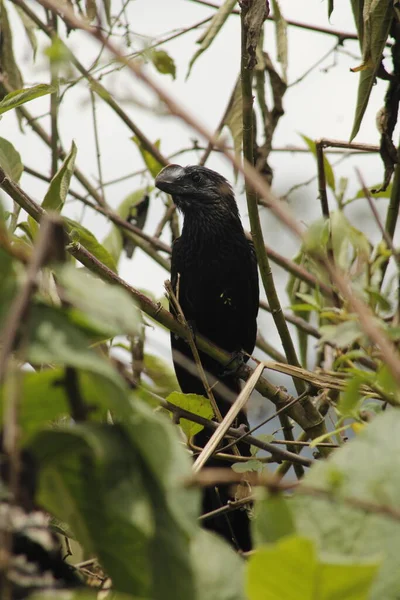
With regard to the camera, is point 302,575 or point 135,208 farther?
point 135,208

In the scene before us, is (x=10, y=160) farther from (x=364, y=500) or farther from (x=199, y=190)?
(x=199, y=190)

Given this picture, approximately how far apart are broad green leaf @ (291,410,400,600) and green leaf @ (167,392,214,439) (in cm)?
118

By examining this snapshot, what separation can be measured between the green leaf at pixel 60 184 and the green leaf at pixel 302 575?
1.24m

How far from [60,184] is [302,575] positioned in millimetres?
1275

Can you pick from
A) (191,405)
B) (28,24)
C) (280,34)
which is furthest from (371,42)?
(28,24)

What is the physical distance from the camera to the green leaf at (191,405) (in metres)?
1.87

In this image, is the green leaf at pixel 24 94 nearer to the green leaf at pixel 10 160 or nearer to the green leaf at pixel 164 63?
the green leaf at pixel 10 160

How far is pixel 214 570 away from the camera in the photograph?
2.04 feet

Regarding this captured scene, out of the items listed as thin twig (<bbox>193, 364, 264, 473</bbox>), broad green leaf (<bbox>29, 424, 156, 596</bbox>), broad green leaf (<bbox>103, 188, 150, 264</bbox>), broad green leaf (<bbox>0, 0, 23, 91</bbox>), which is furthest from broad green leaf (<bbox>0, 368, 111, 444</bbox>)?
broad green leaf (<bbox>103, 188, 150, 264</bbox>)

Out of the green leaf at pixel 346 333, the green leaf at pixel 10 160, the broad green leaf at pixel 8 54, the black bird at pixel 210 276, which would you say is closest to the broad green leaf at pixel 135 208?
the black bird at pixel 210 276

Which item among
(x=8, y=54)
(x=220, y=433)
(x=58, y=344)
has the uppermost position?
(x=8, y=54)

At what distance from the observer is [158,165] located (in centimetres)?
379

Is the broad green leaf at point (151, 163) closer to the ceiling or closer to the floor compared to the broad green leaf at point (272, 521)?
closer to the ceiling

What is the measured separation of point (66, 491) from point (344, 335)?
38 cm
